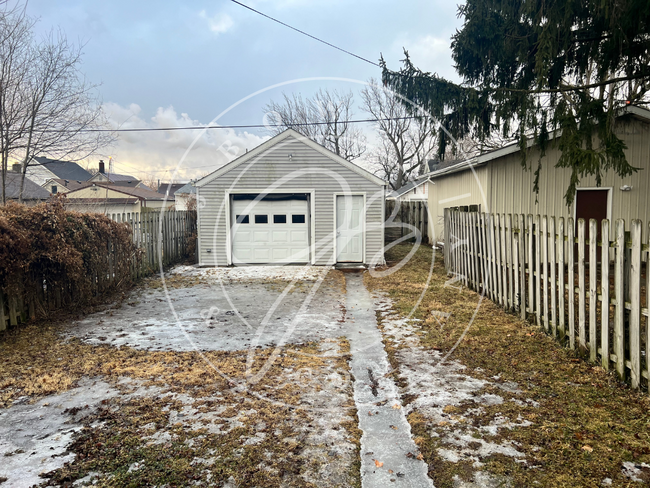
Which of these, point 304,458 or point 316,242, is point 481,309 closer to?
point 304,458

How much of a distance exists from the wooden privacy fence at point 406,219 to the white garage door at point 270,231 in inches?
270

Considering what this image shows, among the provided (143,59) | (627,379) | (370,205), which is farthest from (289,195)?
(627,379)

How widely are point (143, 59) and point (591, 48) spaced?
11.2 meters

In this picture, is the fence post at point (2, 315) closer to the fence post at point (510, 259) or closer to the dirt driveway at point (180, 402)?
the dirt driveway at point (180, 402)

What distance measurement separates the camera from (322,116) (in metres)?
33.0

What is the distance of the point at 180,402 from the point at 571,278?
426 cm

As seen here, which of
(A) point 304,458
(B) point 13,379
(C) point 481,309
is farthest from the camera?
(C) point 481,309

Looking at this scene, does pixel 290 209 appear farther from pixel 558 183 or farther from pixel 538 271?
pixel 538 271

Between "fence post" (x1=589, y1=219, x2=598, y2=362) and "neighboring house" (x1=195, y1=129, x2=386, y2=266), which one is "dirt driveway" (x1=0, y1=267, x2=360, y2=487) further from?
"neighboring house" (x1=195, y1=129, x2=386, y2=266)

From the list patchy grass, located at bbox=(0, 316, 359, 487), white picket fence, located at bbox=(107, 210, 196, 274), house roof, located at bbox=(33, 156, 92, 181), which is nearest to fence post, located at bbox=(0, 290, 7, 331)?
patchy grass, located at bbox=(0, 316, 359, 487)

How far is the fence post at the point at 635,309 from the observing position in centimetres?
347

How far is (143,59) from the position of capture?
11.7 metres

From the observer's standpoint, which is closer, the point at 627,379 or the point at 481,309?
the point at 627,379

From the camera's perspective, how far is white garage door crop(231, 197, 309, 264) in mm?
12766
